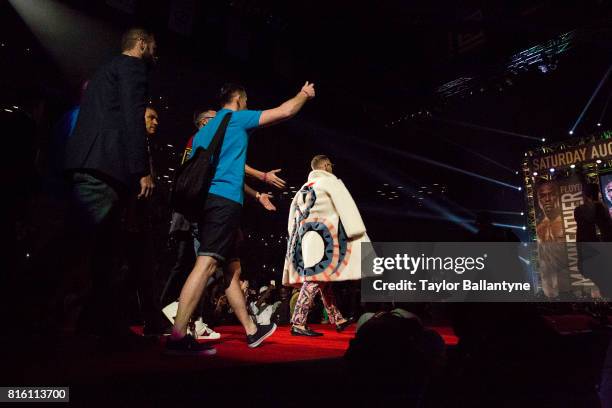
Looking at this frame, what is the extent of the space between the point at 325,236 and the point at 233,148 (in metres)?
1.78

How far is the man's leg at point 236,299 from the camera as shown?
105 inches

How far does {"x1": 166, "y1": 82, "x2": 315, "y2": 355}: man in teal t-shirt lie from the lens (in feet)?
7.39

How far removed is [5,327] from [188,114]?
650 cm

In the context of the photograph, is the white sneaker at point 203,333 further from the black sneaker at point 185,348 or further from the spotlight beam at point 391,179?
the spotlight beam at point 391,179

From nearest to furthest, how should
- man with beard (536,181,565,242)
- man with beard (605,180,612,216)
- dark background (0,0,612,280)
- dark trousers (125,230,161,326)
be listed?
dark trousers (125,230,161,326) < dark background (0,0,612,280) < man with beard (605,180,612,216) < man with beard (536,181,565,242)

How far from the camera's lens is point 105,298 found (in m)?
2.45

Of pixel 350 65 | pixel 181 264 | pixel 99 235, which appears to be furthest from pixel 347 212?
pixel 350 65

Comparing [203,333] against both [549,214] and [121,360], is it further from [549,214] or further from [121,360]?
[549,214]

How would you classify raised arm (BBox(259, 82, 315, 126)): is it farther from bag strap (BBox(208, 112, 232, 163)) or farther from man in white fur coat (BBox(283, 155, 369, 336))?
man in white fur coat (BBox(283, 155, 369, 336))

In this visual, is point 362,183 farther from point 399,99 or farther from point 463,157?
point 399,99

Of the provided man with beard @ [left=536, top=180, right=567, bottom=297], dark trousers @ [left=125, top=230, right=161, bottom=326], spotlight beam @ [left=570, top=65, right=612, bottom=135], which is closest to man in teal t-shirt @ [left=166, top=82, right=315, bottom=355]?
dark trousers @ [left=125, top=230, right=161, bottom=326]

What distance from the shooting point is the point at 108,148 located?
2.16 metres

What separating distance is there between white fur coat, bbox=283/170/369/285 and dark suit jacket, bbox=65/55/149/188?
210 cm

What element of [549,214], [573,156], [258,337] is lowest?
[258,337]
